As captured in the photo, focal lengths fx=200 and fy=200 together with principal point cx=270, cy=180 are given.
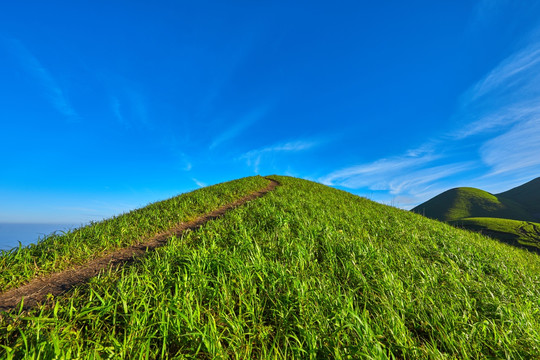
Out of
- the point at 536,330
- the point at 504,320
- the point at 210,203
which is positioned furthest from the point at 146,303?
the point at 210,203

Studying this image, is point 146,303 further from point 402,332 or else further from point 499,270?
point 499,270

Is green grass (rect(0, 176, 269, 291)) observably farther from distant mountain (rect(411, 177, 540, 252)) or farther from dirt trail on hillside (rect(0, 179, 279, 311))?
distant mountain (rect(411, 177, 540, 252))

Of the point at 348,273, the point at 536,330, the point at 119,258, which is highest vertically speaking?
the point at 119,258

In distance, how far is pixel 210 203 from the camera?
11.0 meters

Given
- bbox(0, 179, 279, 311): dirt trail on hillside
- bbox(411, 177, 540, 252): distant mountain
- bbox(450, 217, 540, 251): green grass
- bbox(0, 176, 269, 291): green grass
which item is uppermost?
bbox(411, 177, 540, 252): distant mountain

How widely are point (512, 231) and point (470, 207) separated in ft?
117

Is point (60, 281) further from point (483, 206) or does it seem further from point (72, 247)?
point (483, 206)

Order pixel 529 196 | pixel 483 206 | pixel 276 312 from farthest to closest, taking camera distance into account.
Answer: pixel 529 196
pixel 483 206
pixel 276 312

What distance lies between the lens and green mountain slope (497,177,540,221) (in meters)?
44.7

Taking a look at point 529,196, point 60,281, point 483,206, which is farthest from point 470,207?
point 60,281

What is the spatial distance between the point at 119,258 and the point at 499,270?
967 cm

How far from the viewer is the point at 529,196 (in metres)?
53.8

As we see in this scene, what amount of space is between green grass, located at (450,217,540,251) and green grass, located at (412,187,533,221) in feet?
61.4

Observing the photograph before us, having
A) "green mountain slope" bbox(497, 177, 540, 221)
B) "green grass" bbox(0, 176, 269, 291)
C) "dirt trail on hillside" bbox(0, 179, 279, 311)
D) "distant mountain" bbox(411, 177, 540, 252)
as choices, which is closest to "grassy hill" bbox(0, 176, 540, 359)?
"green grass" bbox(0, 176, 269, 291)
